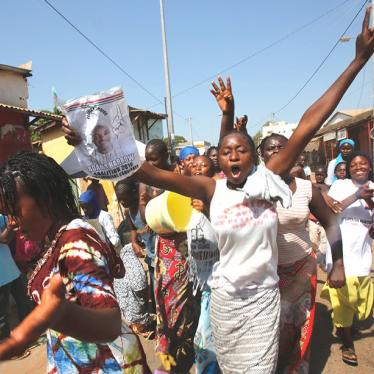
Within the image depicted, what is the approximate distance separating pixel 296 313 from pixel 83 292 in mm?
2046

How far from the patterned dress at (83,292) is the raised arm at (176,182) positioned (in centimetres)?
61

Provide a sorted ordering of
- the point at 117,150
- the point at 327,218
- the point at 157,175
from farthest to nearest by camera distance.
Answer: the point at 327,218, the point at 157,175, the point at 117,150

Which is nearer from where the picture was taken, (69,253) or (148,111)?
(69,253)

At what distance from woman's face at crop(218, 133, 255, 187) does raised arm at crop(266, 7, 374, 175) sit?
24 cm

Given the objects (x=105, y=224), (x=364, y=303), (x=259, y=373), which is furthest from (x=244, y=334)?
(x=105, y=224)

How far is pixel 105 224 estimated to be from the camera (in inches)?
178

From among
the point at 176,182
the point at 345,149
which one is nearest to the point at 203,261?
the point at 176,182

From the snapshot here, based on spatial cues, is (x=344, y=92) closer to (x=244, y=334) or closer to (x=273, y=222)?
(x=273, y=222)

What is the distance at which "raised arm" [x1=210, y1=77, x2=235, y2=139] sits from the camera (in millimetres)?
2882

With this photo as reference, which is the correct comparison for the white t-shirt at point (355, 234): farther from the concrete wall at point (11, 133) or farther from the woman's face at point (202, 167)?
the concrete wall at point (11, 133)

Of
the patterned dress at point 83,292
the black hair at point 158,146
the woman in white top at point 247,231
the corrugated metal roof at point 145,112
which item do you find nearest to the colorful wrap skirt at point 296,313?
the woman in white top at point 247,231

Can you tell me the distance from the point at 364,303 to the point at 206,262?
178cm

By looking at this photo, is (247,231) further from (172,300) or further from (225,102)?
(172,300)

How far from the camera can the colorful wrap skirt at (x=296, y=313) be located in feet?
8.91
